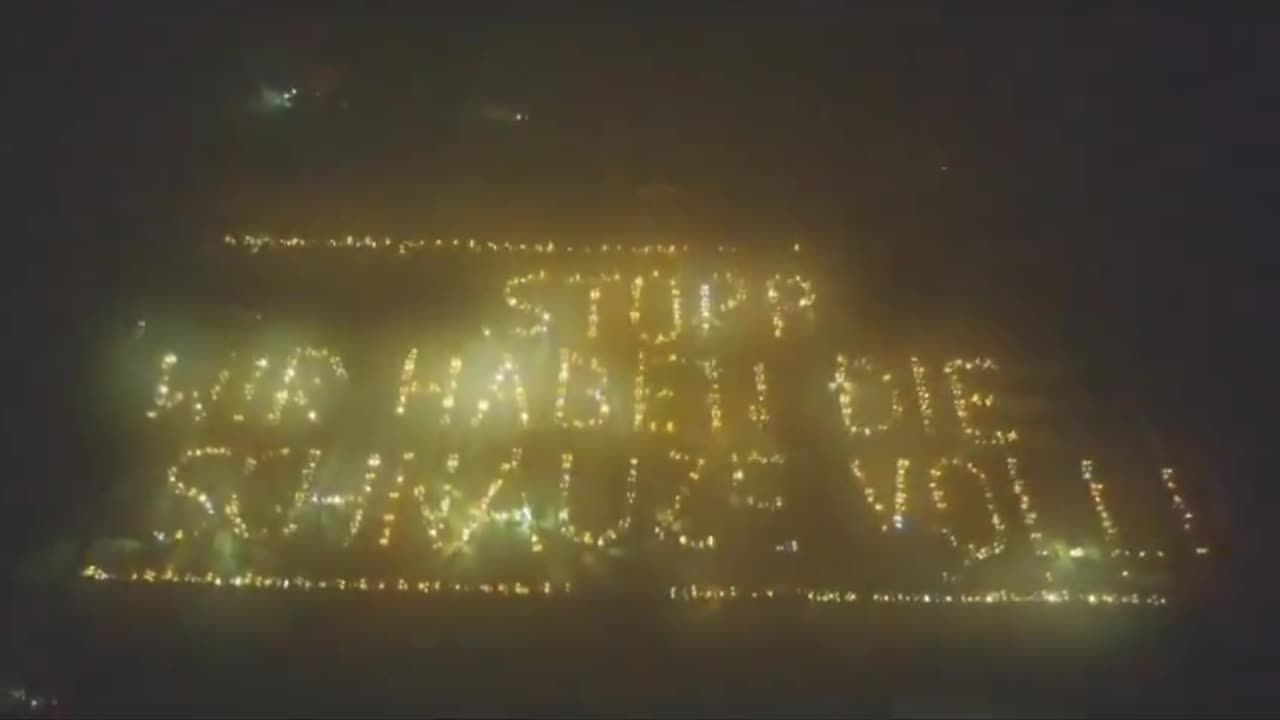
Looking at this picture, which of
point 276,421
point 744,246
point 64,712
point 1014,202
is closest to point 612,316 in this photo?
point 744,246

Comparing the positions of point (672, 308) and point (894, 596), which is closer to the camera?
point (894, 596)

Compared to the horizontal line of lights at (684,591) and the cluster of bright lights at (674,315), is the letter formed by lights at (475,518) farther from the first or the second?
the cluster of bright lights at (674,315)

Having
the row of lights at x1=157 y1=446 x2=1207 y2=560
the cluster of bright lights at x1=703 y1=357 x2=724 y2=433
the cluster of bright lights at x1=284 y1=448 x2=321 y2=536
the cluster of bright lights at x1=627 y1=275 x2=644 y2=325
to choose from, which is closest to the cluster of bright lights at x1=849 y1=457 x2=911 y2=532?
the row of lights at x1=157 y1=446 x2=1207 y2=560

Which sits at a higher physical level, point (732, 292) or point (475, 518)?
point (732, 292)

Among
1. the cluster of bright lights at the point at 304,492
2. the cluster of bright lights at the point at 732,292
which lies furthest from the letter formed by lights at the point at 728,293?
the cluster of bright lights at the point at 304,492

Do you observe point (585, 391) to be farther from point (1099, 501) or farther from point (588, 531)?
point (1099, 501)

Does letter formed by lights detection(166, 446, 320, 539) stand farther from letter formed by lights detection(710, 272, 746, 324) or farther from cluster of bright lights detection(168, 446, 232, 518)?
letter formed by lights detection(710, 272, 746, 324)

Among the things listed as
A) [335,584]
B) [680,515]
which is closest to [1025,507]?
[680,515]
